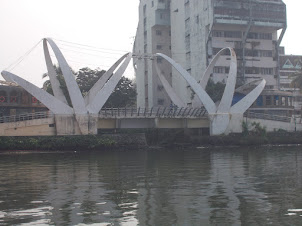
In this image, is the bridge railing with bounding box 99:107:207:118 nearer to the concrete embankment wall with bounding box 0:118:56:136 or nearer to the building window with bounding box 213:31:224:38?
the concrete embankment wall with bounding box 0:118:56:136

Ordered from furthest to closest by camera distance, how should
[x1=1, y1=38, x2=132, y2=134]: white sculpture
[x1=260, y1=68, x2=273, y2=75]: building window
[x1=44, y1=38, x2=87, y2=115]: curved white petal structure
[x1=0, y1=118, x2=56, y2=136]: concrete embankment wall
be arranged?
1. [x1=260, y1=68, x2=273, y2=75]: building window
2. [x1=44, y1=38, x2=87, y2=115]: curved white petal structure
3. [x1=1, y1=38, x2=132, y2=134]: white sculpture
4. [x1=0, y1=118, x2=56, y2=136]: concrete embankment wall

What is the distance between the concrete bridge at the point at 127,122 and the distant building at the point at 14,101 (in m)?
1.81

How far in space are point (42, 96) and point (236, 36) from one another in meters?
45.2

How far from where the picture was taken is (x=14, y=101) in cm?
6150

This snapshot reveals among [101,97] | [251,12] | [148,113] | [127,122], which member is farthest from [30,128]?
[251,12]

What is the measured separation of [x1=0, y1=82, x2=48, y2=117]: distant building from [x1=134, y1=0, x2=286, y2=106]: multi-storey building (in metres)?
33.1

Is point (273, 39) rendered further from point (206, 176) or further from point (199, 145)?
point (206, 176)

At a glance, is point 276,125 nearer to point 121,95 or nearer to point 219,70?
point 219,70

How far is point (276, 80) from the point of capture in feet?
282

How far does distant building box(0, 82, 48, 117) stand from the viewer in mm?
60562

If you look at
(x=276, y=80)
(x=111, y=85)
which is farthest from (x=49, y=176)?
(x=276, y=80)

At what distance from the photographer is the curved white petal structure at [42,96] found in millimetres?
51688

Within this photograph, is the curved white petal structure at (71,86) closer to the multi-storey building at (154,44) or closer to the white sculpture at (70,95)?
the white sculpture at (70,95)

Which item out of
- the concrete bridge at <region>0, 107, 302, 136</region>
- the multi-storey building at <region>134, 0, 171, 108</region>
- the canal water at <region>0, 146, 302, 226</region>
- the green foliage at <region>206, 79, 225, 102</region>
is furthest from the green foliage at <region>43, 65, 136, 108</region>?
the canal water at <region>0, 146, 302, 226</region>
